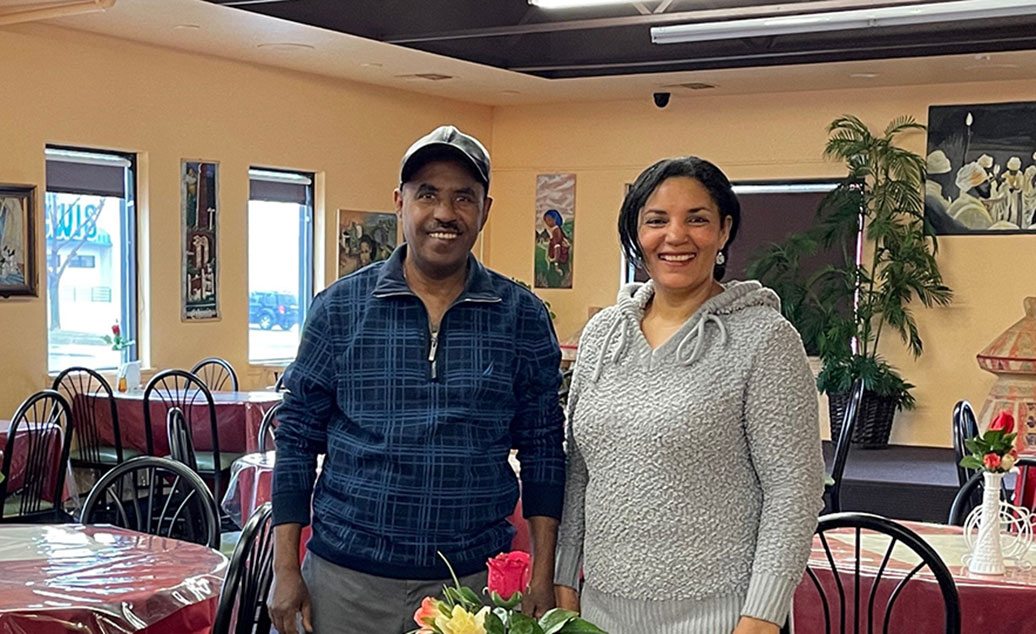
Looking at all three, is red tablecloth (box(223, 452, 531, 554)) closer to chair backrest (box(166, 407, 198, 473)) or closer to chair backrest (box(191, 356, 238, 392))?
chair backrest (box(166, 407, 198, 473))

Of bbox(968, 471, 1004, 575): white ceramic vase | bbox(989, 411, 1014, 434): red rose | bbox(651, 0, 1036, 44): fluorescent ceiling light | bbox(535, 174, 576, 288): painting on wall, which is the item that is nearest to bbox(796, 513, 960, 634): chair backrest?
bbox(968, 471, 1004, 575): white ceramic vase

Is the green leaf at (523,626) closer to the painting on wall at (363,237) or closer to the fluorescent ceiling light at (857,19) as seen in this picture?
the fluorescent ceiling light at (857,19)

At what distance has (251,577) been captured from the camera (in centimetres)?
247

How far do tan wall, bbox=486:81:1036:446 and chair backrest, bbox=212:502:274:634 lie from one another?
23.7 ft

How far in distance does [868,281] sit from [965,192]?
98 centimetres

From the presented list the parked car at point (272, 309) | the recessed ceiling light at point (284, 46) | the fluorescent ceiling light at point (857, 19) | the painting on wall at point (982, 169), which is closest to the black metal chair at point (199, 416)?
A: the parked car at point (272, 309)

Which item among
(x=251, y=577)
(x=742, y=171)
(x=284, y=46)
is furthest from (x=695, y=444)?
(x=742, y=171)

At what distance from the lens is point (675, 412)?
1785mm

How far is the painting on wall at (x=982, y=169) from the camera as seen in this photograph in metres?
8.55

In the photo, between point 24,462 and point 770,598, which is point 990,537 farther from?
point 24,462

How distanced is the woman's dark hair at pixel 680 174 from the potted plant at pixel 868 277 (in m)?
6.78

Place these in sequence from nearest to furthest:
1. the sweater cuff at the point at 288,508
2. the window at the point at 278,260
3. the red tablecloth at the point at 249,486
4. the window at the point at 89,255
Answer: the sweater cuff at the point at 288,508, the red tablecloth at the point at 249,486, the window at the point at 89,255, the window at the point at 278,260

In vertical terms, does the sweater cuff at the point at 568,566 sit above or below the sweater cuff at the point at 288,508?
below

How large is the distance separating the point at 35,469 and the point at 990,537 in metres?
4.02
